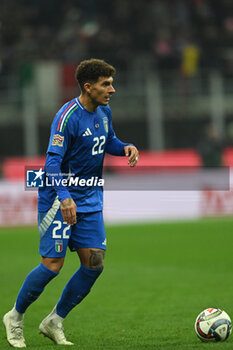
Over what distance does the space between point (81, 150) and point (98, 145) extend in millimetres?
153

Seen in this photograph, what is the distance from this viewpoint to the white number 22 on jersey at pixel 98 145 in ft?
17.8

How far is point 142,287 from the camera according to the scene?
8914mm

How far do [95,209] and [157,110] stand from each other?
18392 millimetres

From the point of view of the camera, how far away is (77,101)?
543 centimetres

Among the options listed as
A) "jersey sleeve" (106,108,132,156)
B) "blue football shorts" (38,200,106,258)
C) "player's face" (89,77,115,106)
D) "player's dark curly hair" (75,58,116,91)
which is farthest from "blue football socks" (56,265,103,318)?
"player's dark curly hair" (75,58,116,91)

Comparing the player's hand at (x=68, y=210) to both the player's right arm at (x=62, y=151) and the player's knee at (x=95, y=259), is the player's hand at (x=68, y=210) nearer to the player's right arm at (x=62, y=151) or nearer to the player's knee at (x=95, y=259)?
the player's right arm at (x=62, y=151)

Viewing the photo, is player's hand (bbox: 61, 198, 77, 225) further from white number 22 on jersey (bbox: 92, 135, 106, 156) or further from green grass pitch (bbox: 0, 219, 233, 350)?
green grass pitch (bbox: 0, 219, 233, 350)

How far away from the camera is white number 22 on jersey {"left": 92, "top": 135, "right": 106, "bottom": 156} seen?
5.43 meters

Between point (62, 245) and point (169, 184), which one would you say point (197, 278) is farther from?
point (169, 184)

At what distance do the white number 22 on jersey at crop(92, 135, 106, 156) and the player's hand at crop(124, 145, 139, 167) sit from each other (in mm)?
207

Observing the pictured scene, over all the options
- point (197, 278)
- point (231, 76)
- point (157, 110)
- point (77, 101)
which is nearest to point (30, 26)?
A: point (157, 110)

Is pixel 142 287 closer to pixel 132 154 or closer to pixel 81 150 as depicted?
pixel 132 154

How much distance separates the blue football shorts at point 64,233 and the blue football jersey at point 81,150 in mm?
61

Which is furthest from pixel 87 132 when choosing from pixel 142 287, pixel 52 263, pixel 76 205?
pixel 142 287
